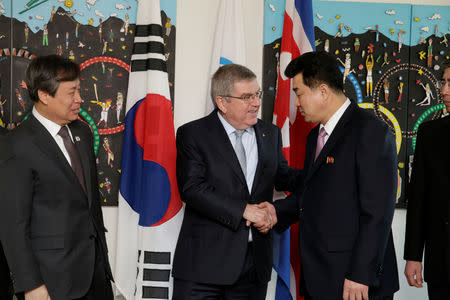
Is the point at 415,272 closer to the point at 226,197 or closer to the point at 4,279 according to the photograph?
the point at 226,197

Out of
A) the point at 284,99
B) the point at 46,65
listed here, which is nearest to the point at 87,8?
the point at 46,65

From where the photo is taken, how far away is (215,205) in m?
2.19

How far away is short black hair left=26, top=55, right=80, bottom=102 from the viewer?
1.98 meters

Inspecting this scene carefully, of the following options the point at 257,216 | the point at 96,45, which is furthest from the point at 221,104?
the point at 96,45

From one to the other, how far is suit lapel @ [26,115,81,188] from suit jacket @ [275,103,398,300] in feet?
3.36

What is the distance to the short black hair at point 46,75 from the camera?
1978 millimetres

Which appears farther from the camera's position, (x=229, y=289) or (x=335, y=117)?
(x=229, y=289)

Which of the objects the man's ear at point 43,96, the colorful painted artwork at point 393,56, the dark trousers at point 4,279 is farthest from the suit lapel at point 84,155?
the colorful painted artwork at point 393,56

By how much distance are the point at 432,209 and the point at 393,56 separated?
1.48 m

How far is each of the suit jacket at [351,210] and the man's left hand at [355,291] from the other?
21mm

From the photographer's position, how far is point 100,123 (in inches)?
123

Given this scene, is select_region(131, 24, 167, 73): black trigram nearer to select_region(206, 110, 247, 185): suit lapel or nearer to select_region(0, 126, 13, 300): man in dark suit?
select_region(206, 110, 247, 185): suit lapel

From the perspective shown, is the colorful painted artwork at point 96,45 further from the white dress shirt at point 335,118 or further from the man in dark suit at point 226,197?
the white dress shirt at point 335,118

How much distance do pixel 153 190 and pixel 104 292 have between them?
0.91 metres
